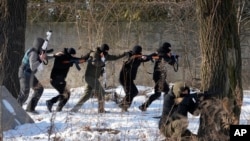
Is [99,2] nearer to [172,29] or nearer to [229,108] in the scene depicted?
[172,29]

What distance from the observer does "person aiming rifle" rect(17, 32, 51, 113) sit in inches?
396

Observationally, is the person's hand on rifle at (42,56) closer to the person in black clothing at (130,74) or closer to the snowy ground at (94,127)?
the snowy ground at (94,127)

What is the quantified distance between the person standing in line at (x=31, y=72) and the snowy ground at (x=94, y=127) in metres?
0.38

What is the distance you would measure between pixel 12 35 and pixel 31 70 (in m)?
0.77

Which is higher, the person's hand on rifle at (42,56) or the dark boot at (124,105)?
the person's hand on rifle at (42,56)

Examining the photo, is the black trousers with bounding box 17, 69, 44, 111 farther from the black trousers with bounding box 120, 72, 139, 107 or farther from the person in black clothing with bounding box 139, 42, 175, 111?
the person in black clothing with bounding box 139, 42, 175, 111

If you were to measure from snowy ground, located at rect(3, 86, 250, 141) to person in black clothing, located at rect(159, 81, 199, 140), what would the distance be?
→ 0.21m

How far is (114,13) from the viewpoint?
14.7 metres

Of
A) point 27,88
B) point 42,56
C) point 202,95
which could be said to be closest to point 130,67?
point 42,56

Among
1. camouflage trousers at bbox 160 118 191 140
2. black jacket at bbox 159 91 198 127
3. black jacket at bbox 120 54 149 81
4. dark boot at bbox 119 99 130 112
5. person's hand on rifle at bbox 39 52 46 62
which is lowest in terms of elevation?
dark boot at bbox 119 99 130 112

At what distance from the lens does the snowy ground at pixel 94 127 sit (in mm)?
7359

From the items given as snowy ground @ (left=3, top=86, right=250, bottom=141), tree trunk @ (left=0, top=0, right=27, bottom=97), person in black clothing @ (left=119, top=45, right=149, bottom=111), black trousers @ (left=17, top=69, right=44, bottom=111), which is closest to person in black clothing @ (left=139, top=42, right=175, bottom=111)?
person in black clothing @ (left=119, top=45, right=149, bottom=111)

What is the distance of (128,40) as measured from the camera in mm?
14438

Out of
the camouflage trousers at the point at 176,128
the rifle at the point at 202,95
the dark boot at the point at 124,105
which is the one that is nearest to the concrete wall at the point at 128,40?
the dark boot at the point at 124,105
